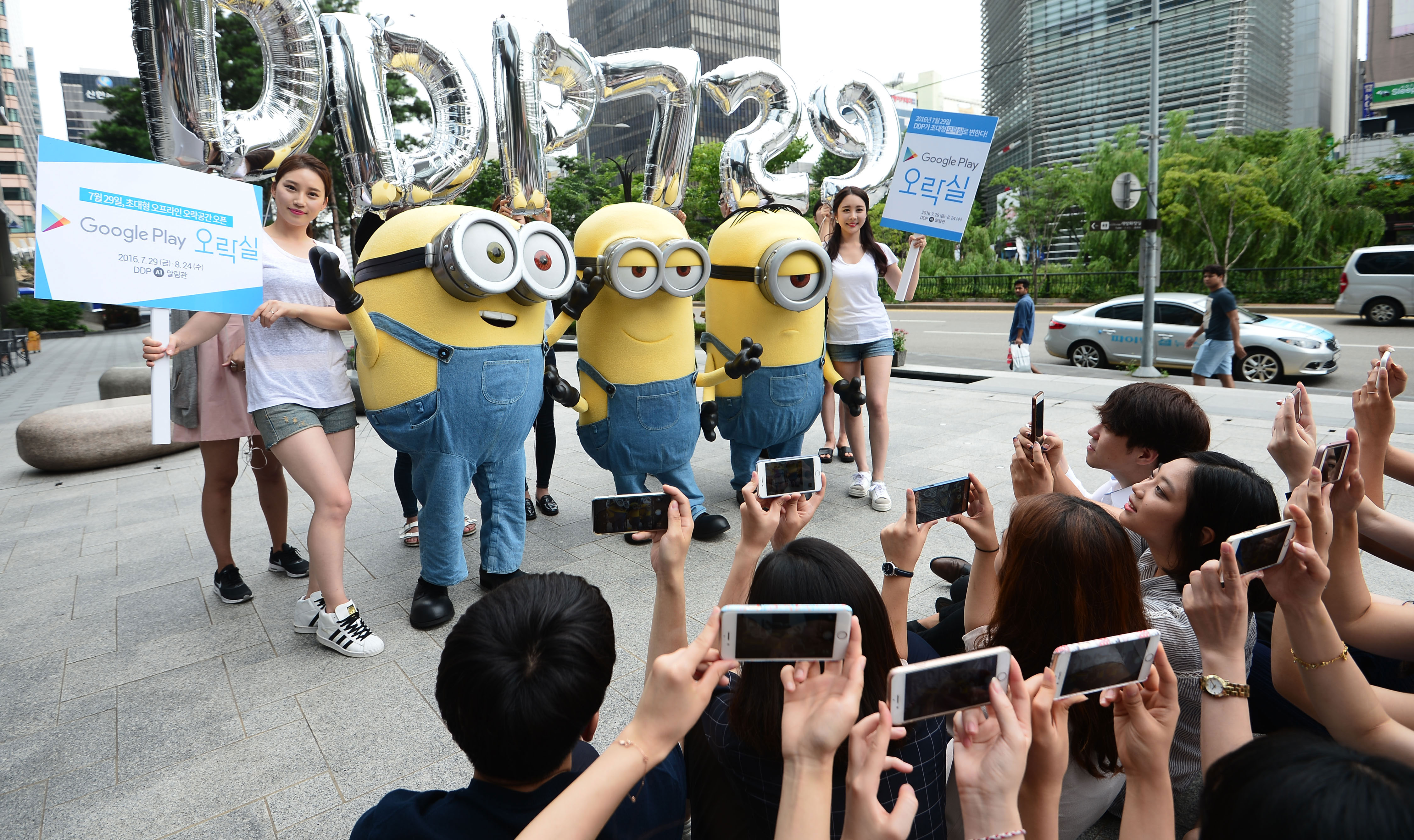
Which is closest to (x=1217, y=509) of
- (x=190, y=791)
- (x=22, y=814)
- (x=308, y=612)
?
(x=190, y=791)

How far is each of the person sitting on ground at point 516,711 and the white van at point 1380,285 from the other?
18.2 meters

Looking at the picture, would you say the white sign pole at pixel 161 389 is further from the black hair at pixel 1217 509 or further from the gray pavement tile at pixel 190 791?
the black hair at pixel 1217 509

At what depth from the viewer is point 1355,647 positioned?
6.01 ft

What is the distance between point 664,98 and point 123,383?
23.9ft

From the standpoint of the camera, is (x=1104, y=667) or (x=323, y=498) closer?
Answer: (x=1104, y=667)

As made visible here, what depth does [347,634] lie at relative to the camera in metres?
2.93

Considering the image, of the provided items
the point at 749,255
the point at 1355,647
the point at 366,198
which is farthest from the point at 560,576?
the point at 749,255

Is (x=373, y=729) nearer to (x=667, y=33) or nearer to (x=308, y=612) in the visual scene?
(x=308, y=612)

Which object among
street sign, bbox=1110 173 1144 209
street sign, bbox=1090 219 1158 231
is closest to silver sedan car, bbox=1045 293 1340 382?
street sign, bbox=1090 219 1158 231

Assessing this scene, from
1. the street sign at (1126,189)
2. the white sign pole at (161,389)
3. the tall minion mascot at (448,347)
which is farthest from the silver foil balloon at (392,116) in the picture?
the street sign at (1126,189)

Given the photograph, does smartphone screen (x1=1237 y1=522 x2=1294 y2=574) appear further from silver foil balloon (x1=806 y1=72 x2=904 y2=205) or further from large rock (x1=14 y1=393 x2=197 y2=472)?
large rock (x1=14 y1=393 x2=197 y2=472)

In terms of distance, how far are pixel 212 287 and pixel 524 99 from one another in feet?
4.85

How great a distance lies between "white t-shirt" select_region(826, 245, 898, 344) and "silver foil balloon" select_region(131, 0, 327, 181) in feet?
9.26

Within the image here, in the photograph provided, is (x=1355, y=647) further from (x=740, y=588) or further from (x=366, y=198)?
(x=366, y=198)
